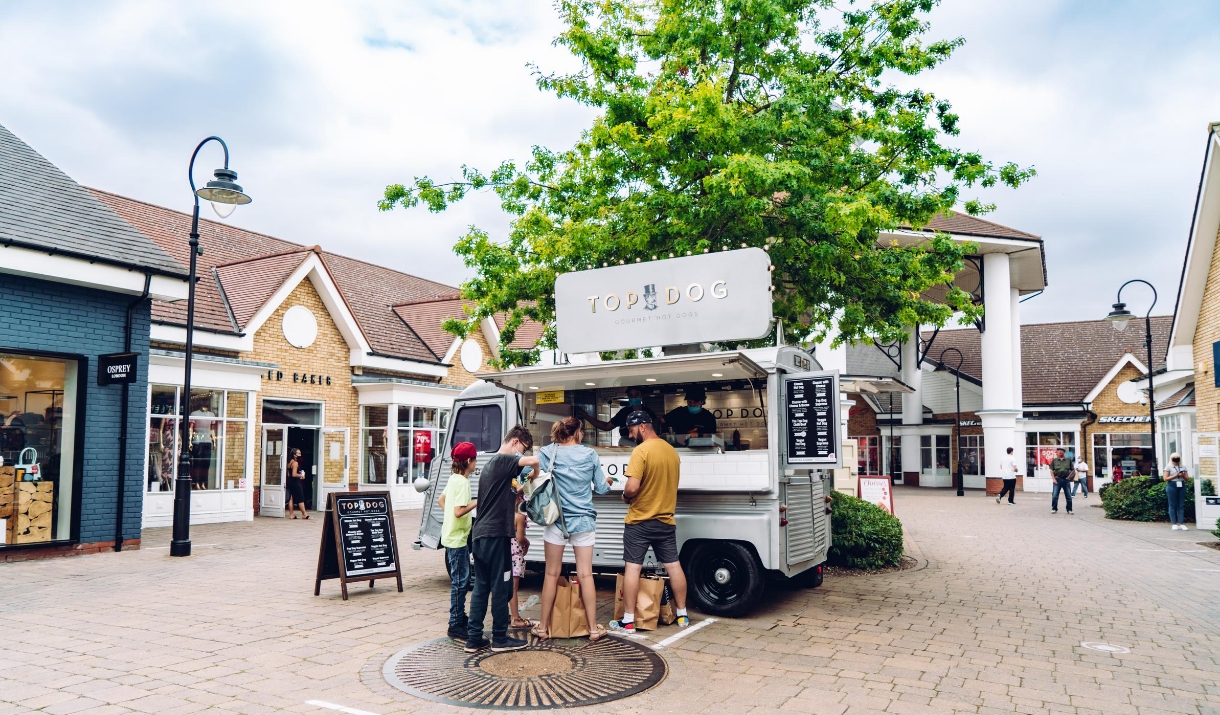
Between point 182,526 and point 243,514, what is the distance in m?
6.10

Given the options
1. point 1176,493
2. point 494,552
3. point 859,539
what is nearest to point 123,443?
point 494,552

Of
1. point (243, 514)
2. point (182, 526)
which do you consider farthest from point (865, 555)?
point (243, 514)

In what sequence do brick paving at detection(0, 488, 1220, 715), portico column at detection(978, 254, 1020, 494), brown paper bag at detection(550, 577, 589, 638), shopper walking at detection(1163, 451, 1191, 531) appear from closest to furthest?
1. brick paving at detection(0, 488, 1220, 715)
2. brown paper bag at detection(550, 577, 589, 638)
3. shopper walking at detection(1163, 451, 1191, 531)
4. portico column at detection(978, 254, 1020, 494)

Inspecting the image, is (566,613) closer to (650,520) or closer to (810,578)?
(650,520)

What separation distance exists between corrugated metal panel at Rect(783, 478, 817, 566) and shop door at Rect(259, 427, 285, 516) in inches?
553

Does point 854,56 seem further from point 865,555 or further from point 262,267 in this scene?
point 262,267

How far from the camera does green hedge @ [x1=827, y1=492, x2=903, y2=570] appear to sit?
10.8 metres

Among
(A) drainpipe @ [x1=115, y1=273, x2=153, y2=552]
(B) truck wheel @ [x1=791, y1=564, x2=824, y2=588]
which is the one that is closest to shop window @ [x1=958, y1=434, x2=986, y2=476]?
(B) truck wheel @ [x1=791, y1=564, x2=824, y2=588]

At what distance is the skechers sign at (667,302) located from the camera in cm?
878

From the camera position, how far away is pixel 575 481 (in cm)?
694

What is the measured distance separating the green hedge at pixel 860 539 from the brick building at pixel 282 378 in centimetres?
904

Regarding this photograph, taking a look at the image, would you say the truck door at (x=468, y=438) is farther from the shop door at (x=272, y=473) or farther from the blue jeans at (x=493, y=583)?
the shop door at (x=272, y=473)

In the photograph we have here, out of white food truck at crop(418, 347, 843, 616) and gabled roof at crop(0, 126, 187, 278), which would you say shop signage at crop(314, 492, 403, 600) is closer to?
white food truck at crop(418, 347, 843, 616)

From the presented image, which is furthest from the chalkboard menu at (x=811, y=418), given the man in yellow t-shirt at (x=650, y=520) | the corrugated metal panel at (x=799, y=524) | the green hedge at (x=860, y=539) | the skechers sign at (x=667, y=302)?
the green hedge at (x=860, y=539)
